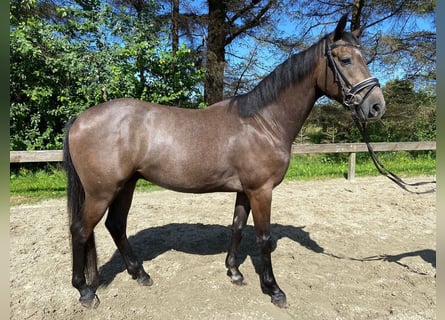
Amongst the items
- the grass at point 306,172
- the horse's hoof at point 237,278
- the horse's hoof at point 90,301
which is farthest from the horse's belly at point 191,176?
the grass at point 306,172

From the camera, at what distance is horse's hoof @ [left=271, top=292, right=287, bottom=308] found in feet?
8.46

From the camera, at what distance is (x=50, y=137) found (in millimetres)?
8016

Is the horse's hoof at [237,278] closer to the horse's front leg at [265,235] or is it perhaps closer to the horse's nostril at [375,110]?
the horse's front leg at [265,235]

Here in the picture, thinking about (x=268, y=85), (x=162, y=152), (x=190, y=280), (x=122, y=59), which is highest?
(x=122, y=59)

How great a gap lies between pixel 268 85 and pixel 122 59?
20.6 feet

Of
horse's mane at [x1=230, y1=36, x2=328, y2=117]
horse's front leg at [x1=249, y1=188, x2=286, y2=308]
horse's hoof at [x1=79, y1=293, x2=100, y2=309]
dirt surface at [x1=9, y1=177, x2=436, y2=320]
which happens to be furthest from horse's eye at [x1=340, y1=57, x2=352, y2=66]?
horse's hoof at [x1=79, y1=293, x2=100, y2=309]

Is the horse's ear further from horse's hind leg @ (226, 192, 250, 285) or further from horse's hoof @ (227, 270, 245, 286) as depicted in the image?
horse's hoof @ (227, 270, 245, 286)

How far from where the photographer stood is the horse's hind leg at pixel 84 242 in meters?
2.53

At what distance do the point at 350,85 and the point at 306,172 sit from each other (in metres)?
6.06

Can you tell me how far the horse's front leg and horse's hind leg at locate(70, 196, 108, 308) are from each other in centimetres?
133

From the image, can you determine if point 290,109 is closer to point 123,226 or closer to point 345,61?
point 345,61

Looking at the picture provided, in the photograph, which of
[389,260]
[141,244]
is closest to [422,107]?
[389,260]

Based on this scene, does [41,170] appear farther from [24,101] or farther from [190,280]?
[190,280]

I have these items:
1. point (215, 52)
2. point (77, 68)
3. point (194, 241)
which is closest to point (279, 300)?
point (194, 241)
